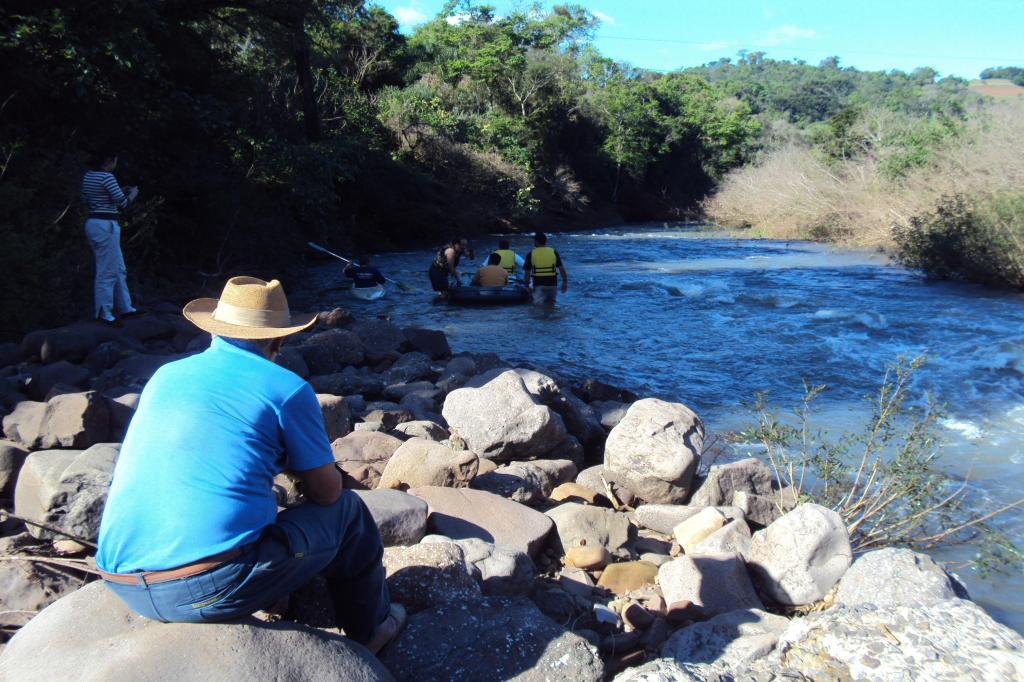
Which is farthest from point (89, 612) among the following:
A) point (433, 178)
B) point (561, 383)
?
point (433, 178)

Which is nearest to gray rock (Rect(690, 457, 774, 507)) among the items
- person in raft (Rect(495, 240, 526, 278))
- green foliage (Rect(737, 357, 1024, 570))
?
green foliage (Rect(737, 357, 1024, 570))

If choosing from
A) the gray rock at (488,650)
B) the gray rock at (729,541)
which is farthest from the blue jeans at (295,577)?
the gray rock at (729,541)

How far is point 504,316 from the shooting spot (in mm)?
14398

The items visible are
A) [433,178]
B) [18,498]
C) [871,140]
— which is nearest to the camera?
[18,498]

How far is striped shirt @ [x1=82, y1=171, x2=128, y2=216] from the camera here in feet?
28.6

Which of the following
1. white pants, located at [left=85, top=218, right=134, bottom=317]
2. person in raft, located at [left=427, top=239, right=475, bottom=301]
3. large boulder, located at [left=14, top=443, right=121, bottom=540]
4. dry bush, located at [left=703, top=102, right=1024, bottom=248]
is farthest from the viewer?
dry bush, located at [left=703, top=102, right=1024, bottom=248]

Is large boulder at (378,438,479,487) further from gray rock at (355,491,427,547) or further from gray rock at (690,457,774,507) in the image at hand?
gray rock at (690,457,774,507)

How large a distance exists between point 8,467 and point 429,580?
247 cm

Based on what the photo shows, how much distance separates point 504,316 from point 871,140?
2444 cm

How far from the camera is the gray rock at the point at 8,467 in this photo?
4320 millimetres

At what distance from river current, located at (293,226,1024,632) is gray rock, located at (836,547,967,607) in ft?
4.08

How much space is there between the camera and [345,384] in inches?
320

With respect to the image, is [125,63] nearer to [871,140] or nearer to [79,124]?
[79,124]

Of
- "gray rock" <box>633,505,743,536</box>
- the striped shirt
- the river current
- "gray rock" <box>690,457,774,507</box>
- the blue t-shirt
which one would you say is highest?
the striped shirt
